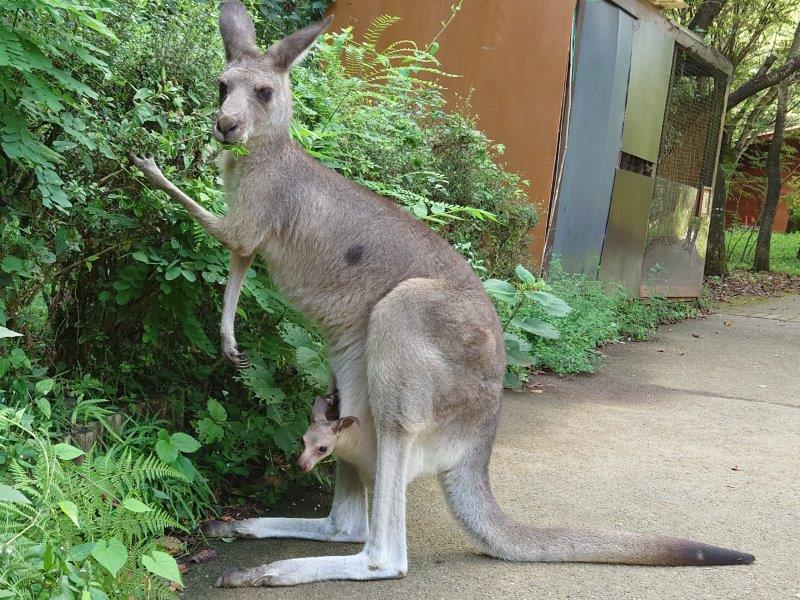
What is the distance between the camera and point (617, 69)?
9477 millimetres

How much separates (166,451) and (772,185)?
696 inches

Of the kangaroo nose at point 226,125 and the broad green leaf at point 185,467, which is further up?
the kangaroo nose at point 226,125

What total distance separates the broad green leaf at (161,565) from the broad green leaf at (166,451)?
0.83 m

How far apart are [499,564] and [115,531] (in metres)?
1.67

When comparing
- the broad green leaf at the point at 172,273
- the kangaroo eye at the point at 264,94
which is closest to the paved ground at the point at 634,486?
the broad green leaf at the point at 172,273

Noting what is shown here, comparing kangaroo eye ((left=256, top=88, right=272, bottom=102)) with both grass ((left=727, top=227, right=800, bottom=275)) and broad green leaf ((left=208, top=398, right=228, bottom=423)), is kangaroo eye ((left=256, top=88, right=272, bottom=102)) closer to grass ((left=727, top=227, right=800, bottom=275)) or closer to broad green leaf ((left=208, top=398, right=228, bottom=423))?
broad green leaf ((left=208, top=398, right=228, bottom=423))

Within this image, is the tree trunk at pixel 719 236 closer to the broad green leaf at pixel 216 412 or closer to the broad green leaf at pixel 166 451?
the broad green leaf at pixel 216 412

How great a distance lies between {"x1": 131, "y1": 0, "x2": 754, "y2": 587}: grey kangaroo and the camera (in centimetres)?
348

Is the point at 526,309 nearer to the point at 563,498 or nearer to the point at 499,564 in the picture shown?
the point at 563,498

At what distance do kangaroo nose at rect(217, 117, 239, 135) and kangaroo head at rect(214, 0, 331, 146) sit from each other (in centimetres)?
1

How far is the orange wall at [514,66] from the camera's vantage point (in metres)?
8.59

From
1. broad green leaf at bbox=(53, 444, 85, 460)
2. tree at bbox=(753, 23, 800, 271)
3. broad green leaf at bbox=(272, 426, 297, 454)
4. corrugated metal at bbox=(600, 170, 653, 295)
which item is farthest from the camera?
tree at bbox=(753, 23, 800, 271)

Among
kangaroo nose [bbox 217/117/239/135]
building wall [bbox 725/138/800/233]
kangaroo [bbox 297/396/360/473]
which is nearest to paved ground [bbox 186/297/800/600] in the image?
kangaroo [bbox 297/396/360/473]

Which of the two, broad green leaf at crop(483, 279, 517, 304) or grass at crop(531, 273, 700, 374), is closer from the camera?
broad green leaf at crop(483, 279, 517, 304)
